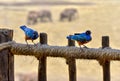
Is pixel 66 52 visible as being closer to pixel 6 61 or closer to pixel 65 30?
pixel 6 61

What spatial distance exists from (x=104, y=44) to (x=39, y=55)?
464 mm

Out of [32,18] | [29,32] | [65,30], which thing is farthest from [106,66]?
[32,18]

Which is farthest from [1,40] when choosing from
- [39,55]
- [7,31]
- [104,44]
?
[104,44]

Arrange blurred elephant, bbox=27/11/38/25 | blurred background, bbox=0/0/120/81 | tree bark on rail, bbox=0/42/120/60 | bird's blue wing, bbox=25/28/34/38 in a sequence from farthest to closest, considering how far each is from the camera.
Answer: blurred elephant, bbox=27/11/38/25, blurred background, bbox=0/0/120/81, bird's blue wing, bbox=25/28/34/38, tree bark on rail, bbox=0/42/120/60

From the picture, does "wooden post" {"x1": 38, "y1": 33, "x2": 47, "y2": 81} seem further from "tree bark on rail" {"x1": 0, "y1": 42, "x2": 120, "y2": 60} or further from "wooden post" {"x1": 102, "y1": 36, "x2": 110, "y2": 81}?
"wooden post" {"x1": 102, "y1": 36, "x2": 110, "y2": 81}

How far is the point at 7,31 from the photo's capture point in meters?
3.87

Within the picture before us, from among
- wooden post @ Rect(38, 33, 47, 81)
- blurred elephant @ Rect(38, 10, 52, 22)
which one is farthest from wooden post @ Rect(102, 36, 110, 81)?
blurred elephant @ Rect(38, 10, 52, 22)

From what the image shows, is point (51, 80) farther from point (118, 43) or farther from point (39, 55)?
point (39, 55)

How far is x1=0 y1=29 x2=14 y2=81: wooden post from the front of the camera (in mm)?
3846

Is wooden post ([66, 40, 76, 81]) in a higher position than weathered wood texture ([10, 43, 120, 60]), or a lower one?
lower

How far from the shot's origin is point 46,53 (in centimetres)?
369

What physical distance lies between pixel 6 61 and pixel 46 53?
1.09ft

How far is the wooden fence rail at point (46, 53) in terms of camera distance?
3516 mm

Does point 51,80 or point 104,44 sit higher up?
point 104,44
